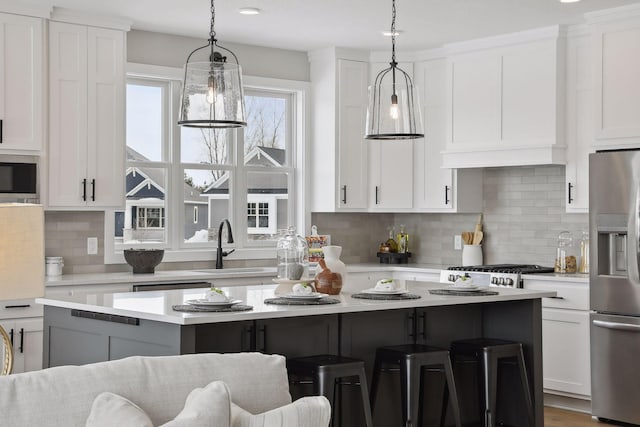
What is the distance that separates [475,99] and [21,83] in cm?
320

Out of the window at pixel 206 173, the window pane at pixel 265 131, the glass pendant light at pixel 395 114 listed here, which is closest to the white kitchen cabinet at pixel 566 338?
the glass pendant light at pixel 395 114

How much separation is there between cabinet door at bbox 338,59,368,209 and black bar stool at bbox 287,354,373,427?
10.5 ft

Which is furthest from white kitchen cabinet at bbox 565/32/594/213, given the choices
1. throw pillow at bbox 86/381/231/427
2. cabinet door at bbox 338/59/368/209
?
throw pillow at bbox 86/381/231/427

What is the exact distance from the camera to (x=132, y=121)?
6688 millimetres

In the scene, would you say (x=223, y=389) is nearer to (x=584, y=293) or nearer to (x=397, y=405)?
(x=397, y=405)

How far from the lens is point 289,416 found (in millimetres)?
2373

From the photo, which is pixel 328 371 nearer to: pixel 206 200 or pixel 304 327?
pixel 304 327

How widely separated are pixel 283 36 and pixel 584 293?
2813mm

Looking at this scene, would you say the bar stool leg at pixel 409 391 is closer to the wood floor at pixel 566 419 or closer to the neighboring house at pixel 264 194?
the wood floor at pixel 566 419

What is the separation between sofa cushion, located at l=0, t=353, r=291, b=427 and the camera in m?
2.23

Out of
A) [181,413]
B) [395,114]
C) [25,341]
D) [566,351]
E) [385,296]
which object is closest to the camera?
[181,413]

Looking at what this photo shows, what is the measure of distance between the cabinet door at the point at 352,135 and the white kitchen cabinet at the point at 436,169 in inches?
16.5

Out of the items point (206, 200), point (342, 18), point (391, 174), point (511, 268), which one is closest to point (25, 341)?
point (206, 200)

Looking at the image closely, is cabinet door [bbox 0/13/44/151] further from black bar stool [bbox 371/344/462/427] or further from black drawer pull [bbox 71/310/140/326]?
black bar stool [bbox 371/344/462/427]
